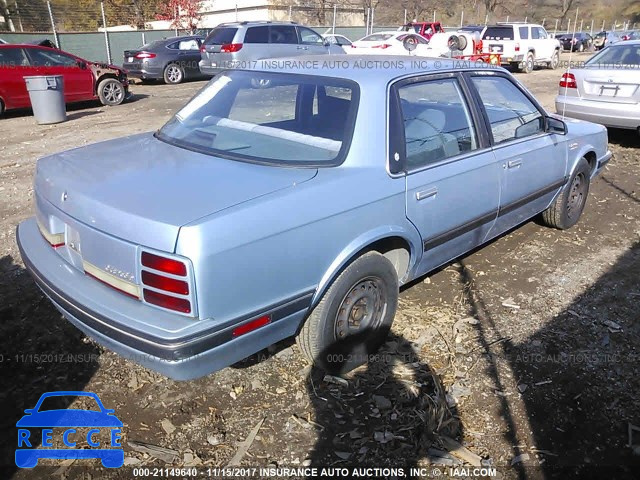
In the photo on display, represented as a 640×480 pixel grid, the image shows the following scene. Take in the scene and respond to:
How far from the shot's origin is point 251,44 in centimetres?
1593

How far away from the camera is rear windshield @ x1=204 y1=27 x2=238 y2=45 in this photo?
52.0 ft

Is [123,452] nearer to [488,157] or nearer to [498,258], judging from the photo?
[488,157]

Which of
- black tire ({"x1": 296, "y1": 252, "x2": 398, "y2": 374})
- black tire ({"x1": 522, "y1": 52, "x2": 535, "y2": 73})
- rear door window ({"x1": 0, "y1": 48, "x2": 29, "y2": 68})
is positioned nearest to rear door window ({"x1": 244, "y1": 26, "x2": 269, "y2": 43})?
rear door window ({"x1": 0, "y1": 48, "x2": 29, "y2": 68})

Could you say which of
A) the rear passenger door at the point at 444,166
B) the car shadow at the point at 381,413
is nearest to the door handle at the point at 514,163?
the rear passenger door at the point at 444,166

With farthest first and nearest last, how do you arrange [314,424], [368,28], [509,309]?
1. [368,28]
2. [509,309]
3. [314,424]

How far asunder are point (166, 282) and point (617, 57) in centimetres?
866

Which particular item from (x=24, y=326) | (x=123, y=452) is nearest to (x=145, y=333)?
(x=123, y=452)

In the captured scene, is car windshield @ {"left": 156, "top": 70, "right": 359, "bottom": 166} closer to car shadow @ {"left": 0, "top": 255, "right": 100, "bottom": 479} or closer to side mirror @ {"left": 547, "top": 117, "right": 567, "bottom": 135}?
car shadow @ {"left": 0, "top": 255, "right": 100, "bottom": 479}

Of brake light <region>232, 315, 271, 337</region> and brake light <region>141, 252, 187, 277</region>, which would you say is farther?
brake light <region>232, 315, 271, 337</region>

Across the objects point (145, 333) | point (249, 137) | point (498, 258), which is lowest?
point (498, 258)

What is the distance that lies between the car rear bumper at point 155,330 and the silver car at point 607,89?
7.14 meters

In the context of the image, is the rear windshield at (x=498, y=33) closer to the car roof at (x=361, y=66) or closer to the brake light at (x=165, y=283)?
the car roof at (x=361, y=66)

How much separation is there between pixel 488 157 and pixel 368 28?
28.7 meters

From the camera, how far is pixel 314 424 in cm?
277
